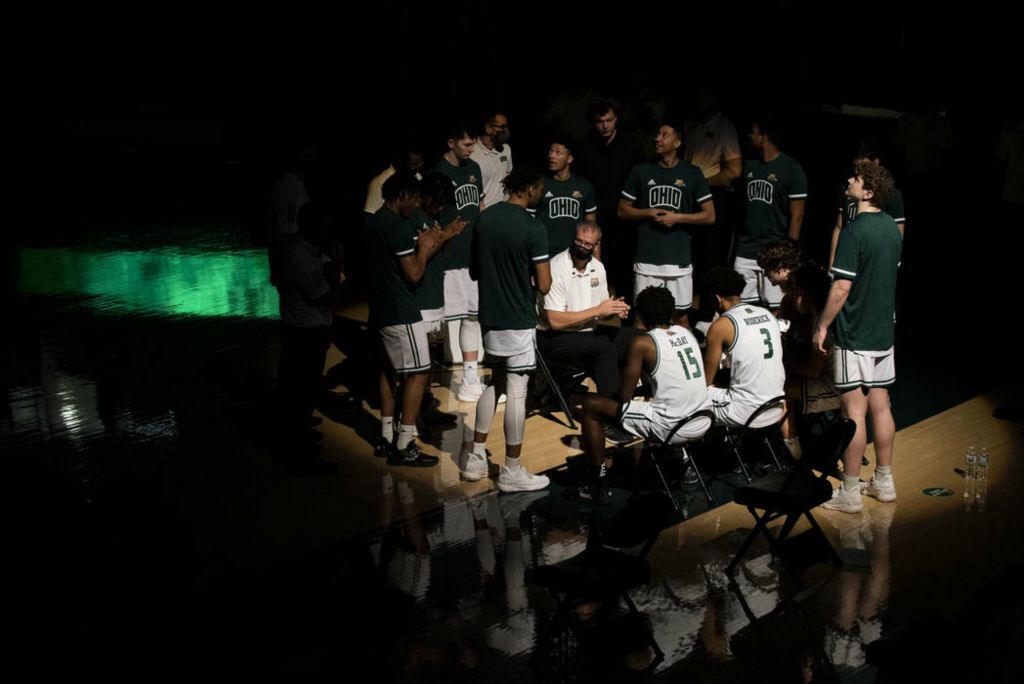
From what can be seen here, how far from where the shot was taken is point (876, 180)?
6.11 metres

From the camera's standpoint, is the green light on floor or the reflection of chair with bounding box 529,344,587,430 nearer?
the reflection of chair with bounding box 529,344,587,430

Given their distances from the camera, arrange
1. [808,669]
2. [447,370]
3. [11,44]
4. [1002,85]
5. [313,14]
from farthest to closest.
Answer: [11,44]
[313,14]
[1002,85]
[447,370]
[808,669]

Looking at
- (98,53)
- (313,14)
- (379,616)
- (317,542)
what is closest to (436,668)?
(379,616)

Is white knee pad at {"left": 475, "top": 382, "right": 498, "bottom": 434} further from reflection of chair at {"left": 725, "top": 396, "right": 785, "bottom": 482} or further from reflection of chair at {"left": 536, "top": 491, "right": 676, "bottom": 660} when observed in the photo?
reflection of chair at {"left": 536, "top": 491, "right": 676, "bottom": 660}

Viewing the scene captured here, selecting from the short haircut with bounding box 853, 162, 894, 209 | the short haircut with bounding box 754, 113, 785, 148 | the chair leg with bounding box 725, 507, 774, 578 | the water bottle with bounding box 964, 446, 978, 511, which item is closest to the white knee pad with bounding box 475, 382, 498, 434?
the chair leg with bounding box 725, 507, 774, 578

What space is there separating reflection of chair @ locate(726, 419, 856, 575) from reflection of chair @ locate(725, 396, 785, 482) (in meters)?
0.43

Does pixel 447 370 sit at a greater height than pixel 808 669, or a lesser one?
greater

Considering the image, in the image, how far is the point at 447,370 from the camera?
28.6 feet

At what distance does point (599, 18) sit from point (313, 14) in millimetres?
5368

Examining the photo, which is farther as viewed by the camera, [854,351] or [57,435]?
[57,435]

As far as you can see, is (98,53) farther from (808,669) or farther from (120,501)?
(808,669)

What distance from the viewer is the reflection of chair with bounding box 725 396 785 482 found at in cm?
618

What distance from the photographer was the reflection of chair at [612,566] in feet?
15.6

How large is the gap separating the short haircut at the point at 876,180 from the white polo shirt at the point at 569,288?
1.96 metres
